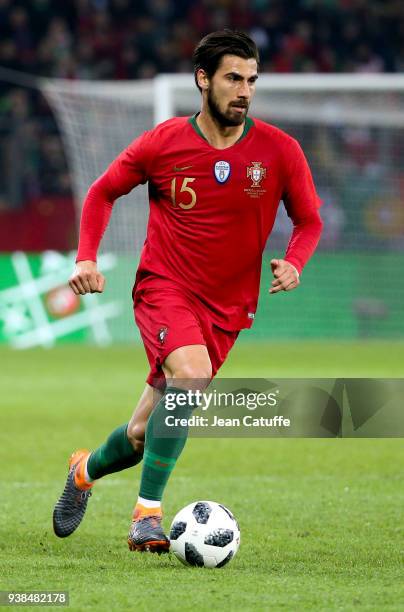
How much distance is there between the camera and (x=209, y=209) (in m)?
5.53

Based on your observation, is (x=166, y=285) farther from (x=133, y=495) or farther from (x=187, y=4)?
(x=187, y=4)

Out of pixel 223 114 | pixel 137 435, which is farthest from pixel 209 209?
pixel 137 435

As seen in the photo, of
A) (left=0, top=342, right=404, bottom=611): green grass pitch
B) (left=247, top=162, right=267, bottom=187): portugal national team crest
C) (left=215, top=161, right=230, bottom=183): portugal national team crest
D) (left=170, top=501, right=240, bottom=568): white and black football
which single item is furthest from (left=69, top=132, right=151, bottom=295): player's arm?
(left=0, top=342, right=404, bottom=611): green grass pitch

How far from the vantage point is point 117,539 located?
5695 mm

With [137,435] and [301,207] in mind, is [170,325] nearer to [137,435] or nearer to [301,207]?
[137,435]

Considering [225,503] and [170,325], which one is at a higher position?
[170,325]

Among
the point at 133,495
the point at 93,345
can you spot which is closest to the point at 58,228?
the point at 93,345

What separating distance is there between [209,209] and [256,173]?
0.83ft

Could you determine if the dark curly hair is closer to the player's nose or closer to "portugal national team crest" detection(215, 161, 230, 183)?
the player's nose

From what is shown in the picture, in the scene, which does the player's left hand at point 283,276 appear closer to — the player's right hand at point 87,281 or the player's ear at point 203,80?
the player's right hand at point 87,281

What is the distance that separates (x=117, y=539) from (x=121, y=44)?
18494mm

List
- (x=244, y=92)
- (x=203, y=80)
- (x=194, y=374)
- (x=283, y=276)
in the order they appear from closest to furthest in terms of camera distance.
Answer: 1. (x=194, y=374)
2. (x=283, y=276)
3. (x=244, y=92)
4. (x=203, y=80)

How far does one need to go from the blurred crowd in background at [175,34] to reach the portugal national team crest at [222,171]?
1665 cm

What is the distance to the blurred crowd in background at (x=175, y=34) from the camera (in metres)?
22.7
